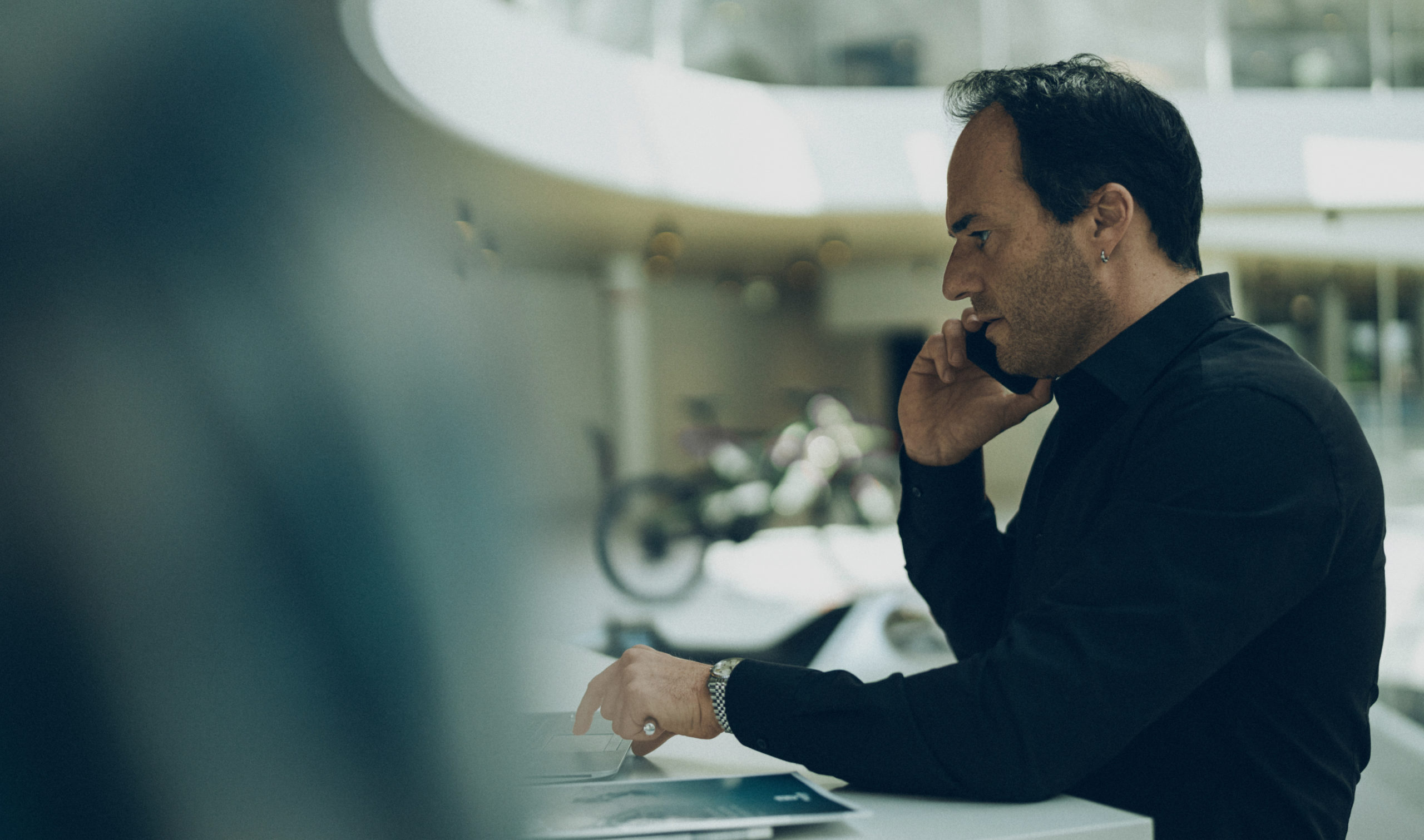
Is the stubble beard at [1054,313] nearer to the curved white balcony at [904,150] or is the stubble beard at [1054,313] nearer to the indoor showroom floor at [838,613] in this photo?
the indoor showroom floor at [838,613]

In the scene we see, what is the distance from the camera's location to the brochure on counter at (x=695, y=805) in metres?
0.60

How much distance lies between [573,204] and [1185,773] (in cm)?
553

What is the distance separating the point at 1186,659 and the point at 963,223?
445 mm

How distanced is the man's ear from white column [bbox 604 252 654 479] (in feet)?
25.4

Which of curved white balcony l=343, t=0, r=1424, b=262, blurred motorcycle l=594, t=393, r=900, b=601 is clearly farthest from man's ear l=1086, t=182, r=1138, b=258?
curved white balcony l=343, t=0, r=1424, b=262

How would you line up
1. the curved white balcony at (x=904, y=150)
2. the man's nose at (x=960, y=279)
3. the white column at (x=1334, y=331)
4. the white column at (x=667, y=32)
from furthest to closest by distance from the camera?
the white column at (x=1334, y=331), the curved white balcony at (x=904, y=150), the white column at (x=667, y=32), the man's nose at (x=960, y=279)

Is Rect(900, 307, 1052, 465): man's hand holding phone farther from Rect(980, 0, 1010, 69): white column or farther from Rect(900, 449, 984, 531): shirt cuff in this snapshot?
Rect(980, 0, 1010, 69): white column

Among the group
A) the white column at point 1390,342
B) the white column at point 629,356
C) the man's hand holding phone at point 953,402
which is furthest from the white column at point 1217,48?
the man's hand holding phone at point 953,402

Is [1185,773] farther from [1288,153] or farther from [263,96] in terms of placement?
[1288,153]

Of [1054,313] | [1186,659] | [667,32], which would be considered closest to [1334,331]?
[667,32]

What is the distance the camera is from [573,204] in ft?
19.6

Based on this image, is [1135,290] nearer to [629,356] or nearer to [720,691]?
[720,691]

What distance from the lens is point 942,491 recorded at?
1084 mm

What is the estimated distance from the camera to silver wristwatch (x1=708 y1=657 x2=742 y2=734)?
2.47 feet
